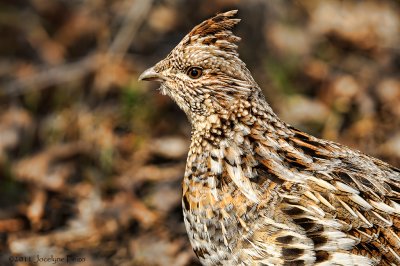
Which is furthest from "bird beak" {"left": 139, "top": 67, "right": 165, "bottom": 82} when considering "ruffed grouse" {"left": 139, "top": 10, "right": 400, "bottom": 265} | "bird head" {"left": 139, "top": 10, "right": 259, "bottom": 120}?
"bird head" {"left": 139, "top": 10, "right": 259, "bottom": 120}

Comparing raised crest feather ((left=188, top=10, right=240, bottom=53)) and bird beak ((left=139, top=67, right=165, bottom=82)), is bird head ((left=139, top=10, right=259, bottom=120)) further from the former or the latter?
bird beak ((left=139, top=67, right=165, bottom=82))

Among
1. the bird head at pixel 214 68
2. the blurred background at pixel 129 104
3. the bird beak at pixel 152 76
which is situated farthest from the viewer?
the blurred background at pixel 129 104

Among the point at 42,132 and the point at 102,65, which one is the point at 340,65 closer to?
the point at 102,65

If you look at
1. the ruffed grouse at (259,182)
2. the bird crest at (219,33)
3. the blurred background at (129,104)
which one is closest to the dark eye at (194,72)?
the ruffed grouse at (259,182)

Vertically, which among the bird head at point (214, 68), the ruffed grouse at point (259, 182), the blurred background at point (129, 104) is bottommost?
the ruffed grouse at point (259, 182)

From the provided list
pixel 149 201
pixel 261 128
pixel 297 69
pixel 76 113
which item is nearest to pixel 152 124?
pixel 76 113

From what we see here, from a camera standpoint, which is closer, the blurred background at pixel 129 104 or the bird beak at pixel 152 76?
the bird beak at pixel 152 76

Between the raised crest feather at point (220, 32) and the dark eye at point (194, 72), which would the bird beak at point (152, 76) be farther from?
the raised crest feather at point (220, 32)
